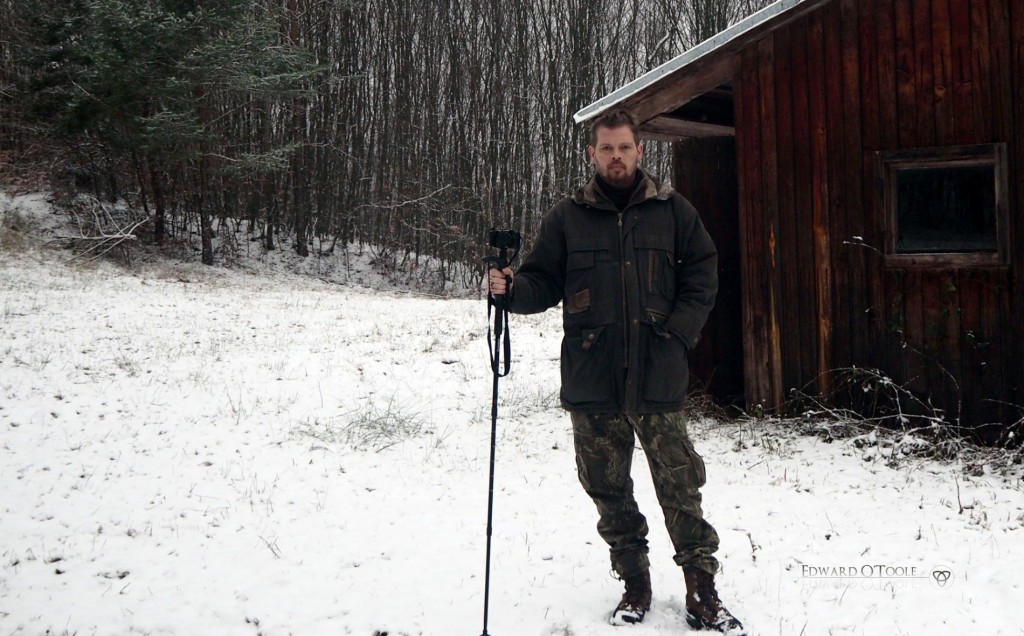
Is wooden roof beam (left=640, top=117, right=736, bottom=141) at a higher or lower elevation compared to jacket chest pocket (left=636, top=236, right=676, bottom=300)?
higher

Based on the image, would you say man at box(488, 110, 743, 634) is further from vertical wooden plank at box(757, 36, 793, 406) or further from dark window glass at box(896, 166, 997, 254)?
vertical wooden plank at box(757, 36, 793, 406)

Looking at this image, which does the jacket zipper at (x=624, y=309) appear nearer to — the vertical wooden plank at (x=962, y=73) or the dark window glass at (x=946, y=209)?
the dark window glass at (x=946, y=209)

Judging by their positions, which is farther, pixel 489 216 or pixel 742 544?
pixel 489 216

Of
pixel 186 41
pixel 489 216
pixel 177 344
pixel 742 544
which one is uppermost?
pixel 186 41

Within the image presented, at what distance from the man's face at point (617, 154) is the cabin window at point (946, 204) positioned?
3.80m

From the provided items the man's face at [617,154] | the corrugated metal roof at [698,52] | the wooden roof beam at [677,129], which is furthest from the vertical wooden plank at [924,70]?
the man's face at [617,154]

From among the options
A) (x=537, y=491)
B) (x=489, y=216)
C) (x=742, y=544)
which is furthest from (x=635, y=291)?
(x=489, y=216)

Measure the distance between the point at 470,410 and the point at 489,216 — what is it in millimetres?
16412

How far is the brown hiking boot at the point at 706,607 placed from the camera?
11.8ft

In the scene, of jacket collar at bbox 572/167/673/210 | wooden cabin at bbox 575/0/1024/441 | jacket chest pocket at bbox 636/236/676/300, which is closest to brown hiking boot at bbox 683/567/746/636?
jacket chest pocket at bbox 636/236/676/300

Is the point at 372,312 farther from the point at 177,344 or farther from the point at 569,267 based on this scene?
the point at 569,267

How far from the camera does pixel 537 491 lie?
617 cm

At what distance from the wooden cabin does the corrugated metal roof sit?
0.02 meters

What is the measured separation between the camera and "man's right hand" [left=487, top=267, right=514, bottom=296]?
3.69 meters
